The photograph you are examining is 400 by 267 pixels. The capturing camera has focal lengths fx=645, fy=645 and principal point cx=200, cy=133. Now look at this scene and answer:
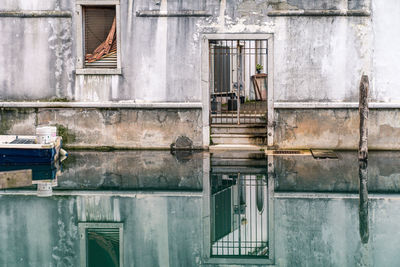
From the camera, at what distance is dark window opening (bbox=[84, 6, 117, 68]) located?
1545cm

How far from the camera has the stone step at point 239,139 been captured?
15.4 meters

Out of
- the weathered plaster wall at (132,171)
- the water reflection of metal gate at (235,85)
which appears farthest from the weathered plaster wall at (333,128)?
the weathered plaster wall at (132,171)

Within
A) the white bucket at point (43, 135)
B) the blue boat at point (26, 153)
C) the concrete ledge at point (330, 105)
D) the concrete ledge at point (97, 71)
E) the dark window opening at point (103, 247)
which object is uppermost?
the concrete ledge at point (97, 71)

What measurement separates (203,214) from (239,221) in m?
0.52

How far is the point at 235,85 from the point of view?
2108 centimetres

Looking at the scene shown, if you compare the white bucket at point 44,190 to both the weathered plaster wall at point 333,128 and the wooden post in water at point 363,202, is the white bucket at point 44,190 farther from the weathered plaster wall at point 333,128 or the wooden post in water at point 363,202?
the weathered plaster wall at point 333,128

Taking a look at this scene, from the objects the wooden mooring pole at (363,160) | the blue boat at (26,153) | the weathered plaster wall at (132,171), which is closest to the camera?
the wooden mooring pole at (363,160)

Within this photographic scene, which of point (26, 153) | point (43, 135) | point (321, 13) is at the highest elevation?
point (321, 13)

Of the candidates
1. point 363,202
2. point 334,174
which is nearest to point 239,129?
point 334,174

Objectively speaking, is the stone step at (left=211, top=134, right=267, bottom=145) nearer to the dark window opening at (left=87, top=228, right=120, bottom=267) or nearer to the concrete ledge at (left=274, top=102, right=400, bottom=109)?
the concrete ledge at (left=274, top=102, right=400, bottom=109)

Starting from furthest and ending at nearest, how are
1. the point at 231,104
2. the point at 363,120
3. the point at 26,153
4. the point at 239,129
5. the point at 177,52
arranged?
the point at 231,104
the point at 239,129
the point at 177,52
the point at 363,120
the point at 26,153

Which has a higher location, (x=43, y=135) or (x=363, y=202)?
(x=43, y=135)

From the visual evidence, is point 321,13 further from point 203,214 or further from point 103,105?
point 203,214

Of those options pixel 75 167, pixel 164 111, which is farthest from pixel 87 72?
pixel 75 167
